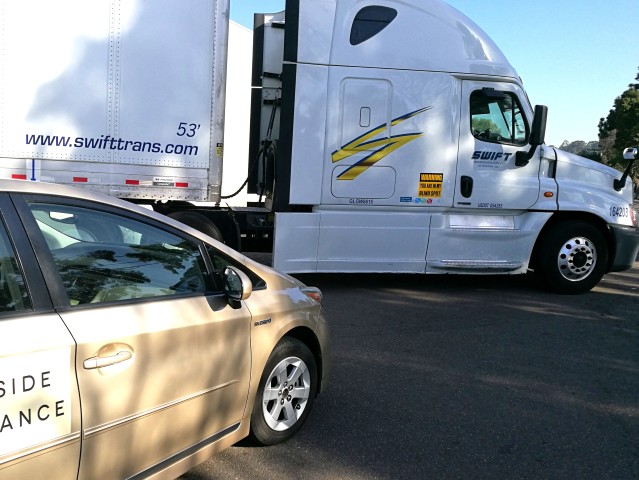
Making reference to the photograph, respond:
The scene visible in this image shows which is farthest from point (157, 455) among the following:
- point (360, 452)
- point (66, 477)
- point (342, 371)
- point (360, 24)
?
point (360, 24)

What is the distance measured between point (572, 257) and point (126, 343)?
6703 mm

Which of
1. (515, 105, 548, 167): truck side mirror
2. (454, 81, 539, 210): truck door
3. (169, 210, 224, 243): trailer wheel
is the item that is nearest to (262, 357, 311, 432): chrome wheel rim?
(169, 210, 224, 243): trailer wheel

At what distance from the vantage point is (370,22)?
7008mm

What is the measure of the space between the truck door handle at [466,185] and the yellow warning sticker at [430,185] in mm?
269

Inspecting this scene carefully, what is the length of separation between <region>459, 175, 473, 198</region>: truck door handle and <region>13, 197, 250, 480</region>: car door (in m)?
5.00

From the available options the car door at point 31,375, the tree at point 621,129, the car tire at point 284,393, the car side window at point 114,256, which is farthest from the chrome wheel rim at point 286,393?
the tree at point 621,129

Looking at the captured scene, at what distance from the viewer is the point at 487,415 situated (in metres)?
4.04

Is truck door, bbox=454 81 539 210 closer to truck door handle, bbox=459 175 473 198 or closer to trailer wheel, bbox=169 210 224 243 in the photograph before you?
truck door handle, bbox=459 175 473 198

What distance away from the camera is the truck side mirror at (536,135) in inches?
284

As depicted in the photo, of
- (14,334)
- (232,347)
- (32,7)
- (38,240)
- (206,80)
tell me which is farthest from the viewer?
(206,80)

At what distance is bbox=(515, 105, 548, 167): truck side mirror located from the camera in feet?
23.7

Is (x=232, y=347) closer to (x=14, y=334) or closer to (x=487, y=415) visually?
(x=14, y=334)

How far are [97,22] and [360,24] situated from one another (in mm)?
3012

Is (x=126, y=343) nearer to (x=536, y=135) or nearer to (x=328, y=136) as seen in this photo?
(x=328, y=136)
